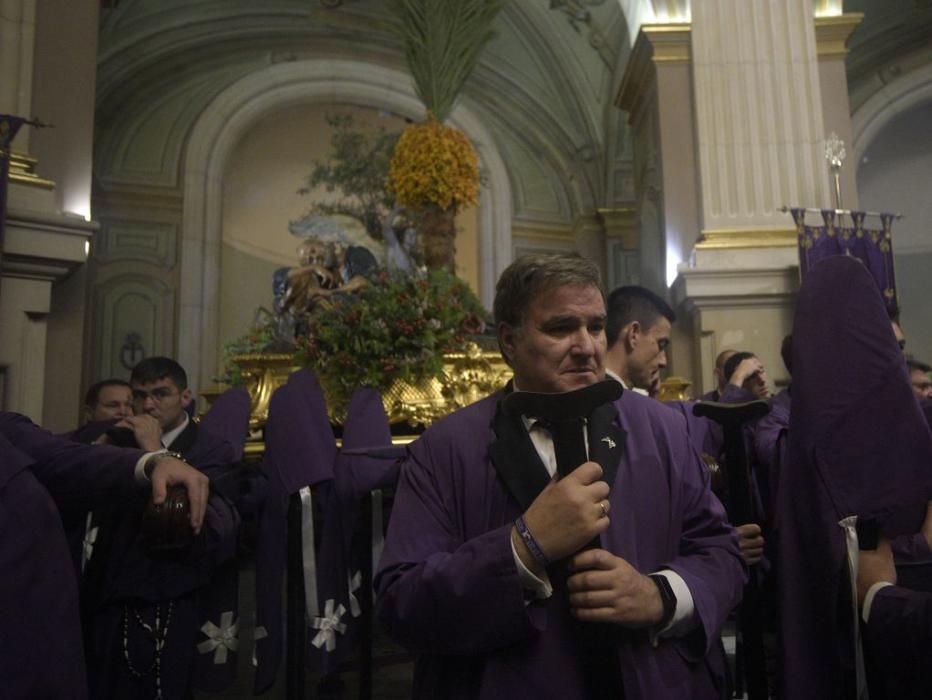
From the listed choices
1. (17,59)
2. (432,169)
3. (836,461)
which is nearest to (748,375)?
(836,461)

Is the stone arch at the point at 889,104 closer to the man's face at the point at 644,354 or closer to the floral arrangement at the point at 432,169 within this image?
the floral arrangement at the point at 432,169

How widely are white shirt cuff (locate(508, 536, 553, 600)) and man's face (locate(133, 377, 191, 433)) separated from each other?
214cm

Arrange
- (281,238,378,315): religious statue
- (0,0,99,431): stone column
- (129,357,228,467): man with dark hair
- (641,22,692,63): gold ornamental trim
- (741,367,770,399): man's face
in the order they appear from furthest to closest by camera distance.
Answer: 1. (641,22,692,63): gold ornamental trim
2. (281,238,378,315): religious statue
3. (0,0,99,431): stone column
4. (741,367,770,399): man's face
5. (129,357,228,467): man with dark hair

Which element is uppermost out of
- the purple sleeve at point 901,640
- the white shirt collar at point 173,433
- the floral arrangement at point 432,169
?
the floral arrangement at point 432,169

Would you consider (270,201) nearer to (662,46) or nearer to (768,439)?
(662,46)

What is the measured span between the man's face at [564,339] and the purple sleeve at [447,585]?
27cm

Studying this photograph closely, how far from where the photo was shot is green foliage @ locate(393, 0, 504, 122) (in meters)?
6.86

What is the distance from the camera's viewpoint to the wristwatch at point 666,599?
4.72 ft

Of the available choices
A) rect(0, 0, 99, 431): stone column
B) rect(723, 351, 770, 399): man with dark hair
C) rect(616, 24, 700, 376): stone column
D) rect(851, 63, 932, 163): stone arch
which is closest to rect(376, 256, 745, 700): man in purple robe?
rect(723, 351, 770, 399): man with dark hair

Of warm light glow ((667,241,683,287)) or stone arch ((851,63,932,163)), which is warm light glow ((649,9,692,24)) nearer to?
warm light glow ((667,241,683,287))

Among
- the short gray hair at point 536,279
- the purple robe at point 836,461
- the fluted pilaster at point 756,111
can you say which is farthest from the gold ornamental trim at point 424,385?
the purple robe at point 836,461

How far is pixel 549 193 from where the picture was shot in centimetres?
1307

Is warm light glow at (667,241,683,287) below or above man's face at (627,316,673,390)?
above

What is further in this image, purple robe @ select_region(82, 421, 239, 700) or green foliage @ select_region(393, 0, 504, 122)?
green foliage @ select_region(393, 0, 504, 122)
